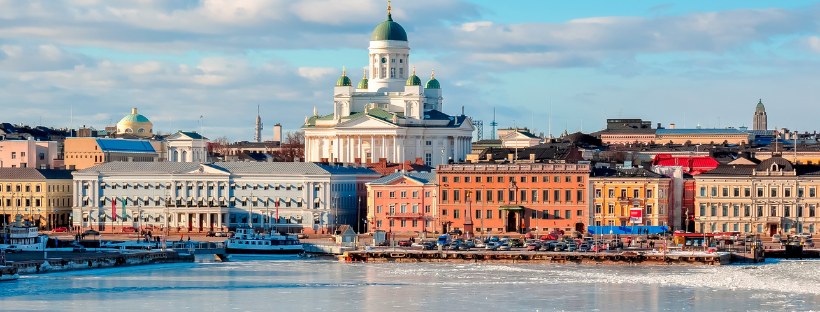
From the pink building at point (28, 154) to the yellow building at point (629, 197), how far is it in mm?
59008

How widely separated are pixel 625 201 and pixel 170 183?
3482 cm

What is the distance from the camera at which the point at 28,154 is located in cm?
15462

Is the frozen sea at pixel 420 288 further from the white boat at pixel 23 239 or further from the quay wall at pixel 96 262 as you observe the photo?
the white boat at pixel 23 239

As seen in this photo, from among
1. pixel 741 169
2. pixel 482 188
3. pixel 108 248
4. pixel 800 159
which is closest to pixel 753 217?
pixel 741 169

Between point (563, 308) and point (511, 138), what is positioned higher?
point (511, 138)

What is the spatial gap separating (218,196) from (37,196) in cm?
1532

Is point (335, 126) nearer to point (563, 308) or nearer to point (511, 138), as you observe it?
point (511, 138)

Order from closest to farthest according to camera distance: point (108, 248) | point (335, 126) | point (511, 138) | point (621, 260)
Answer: point (621, 260), point (108, 248), point (335, 126), point (511, 138)

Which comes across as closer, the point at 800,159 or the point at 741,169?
the point at 741,169

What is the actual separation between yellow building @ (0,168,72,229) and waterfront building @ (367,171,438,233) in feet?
86.2

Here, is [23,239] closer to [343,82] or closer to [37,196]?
[37,196]

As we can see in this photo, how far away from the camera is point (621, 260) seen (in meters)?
92.4

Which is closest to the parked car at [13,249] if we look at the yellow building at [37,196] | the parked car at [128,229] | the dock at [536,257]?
the dock at [536,257]

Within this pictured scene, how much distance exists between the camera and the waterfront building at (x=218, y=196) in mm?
121688
